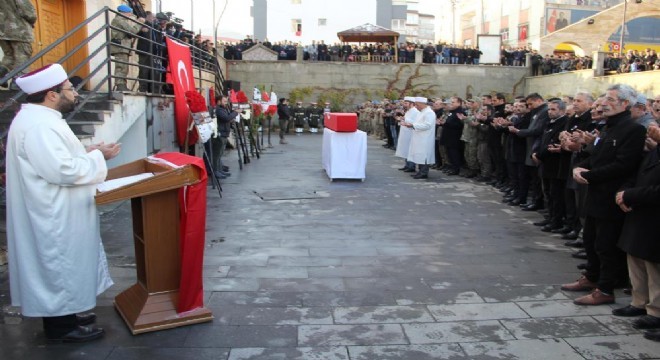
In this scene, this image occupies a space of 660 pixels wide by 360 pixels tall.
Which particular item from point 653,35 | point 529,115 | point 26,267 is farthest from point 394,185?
point 653,35

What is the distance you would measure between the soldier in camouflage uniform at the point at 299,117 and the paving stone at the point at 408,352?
23075 millimetres

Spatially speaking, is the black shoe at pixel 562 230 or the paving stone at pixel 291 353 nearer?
the paving stone at pixel 291 353

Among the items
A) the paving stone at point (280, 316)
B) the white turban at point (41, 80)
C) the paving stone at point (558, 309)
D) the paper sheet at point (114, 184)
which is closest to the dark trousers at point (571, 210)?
the paving stone at point (558, 309)

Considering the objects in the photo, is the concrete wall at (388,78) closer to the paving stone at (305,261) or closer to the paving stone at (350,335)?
the paving stone at (305,261)

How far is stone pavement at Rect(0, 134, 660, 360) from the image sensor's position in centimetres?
344

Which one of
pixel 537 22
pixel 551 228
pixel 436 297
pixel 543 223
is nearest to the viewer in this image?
pixel 436 297

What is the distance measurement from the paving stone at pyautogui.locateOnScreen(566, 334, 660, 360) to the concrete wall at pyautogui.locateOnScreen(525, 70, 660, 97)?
55.4 feet

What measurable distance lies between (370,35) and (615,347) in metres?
29.7

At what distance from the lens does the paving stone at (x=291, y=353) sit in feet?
10.8

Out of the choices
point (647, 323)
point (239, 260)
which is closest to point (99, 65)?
point (239, 260)

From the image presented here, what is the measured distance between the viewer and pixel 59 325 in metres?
3.46

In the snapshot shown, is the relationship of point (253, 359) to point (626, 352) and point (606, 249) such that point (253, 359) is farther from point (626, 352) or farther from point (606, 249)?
point (606, 249)

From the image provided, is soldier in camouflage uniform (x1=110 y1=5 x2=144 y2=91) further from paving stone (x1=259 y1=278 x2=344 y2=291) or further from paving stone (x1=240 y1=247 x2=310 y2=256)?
paving stone (x1=259 y1=278 x2=344 y2=291)

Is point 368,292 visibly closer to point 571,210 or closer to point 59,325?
point 59,325
